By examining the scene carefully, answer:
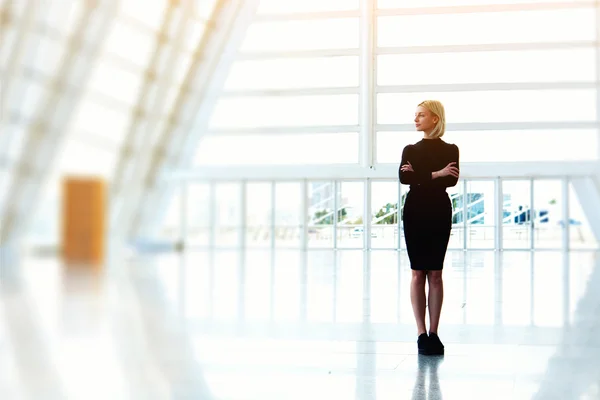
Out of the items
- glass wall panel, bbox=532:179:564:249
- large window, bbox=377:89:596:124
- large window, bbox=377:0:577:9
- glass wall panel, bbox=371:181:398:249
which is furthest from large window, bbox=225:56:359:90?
glass wall panel, bbox=532:179:564:249

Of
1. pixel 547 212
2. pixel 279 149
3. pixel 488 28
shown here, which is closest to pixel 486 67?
pixel 488 28

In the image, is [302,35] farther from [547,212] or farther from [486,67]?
[547,212]

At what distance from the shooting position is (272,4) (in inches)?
1073

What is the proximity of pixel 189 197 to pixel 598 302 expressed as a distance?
74.1 ft

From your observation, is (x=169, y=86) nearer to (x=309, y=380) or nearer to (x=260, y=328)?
(x=260, y=328)

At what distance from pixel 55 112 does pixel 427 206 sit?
1277 centimetres

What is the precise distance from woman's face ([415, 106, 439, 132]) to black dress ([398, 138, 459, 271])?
4.1 inches

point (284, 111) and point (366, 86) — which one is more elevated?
point (366, 86)

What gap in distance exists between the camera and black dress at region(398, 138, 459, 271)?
5785 mm

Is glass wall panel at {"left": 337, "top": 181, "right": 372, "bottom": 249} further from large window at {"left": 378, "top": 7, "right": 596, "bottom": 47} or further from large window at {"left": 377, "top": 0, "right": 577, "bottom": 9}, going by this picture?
large window at {"left": 377, "top": 0, "right": 577, "bottom": 9}

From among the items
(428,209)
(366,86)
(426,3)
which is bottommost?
(428,209)

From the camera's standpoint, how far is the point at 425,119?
5918 mm

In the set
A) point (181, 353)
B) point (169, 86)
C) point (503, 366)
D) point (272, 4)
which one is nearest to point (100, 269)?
point (169, 86)

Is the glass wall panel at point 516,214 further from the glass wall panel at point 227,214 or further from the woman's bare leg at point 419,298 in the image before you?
the woman's bare leg at point 419,298
